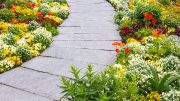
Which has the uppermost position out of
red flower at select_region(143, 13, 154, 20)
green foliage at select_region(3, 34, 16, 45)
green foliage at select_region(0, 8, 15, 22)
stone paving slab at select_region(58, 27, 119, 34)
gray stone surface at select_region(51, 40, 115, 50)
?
red flower at select_region(143, 13, 154, 20)

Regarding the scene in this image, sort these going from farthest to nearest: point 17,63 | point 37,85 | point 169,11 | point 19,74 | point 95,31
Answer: point 169,11
point 95,31
point 17,63
point 19,74
point 37,85

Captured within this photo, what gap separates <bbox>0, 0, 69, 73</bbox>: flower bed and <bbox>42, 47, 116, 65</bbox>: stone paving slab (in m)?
0.32

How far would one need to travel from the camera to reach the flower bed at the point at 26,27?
7438 mm

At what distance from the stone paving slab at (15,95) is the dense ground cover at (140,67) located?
2.03 feet

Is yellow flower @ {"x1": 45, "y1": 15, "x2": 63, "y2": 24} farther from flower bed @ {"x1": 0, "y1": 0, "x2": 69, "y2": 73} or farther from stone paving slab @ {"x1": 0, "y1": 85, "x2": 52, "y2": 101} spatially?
stone paving slab @ {"x1": 0, "y1": 85, "x2": 52, "y2": 101}

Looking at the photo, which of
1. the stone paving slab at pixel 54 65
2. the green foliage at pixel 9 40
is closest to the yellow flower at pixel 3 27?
the green foliage at pixel 9 40

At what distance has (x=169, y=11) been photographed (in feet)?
37.2

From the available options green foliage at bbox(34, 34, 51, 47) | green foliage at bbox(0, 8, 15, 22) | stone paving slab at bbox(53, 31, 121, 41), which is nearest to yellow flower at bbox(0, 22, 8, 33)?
green foliage at bbox(0, 8, 15, 22)

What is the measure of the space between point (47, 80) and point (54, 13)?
444cm

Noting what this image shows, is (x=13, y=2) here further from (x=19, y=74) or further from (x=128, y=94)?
(x=128, y=94)

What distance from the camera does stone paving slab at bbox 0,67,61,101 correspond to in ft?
19.4

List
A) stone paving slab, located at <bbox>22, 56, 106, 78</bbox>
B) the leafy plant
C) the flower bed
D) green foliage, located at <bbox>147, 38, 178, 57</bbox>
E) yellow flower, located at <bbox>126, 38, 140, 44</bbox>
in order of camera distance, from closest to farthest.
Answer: stone paving slab, located at <bbox>22, 56, 106, 78</bbox> < green foliage, located at <bbox>147, 38, 178, 57</bbox> < the flower bed < yellow flower, located at <bbox>126, 38, 140, 44</bbox> < the leafy plant

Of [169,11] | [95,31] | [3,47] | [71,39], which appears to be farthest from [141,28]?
[3,47]

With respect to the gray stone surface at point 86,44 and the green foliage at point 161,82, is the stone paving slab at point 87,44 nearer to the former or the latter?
the gray stone surface at point 86,44
